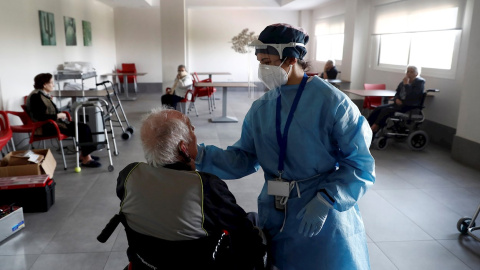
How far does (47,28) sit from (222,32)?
669 centimetres

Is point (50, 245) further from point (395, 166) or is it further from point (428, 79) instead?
point (428, 79)

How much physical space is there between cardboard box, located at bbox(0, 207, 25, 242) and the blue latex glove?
7.72ft

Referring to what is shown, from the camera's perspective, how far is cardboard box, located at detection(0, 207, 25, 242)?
267 cm

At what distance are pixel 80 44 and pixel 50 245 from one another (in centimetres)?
685

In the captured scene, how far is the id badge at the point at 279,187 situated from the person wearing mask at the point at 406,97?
4.68m

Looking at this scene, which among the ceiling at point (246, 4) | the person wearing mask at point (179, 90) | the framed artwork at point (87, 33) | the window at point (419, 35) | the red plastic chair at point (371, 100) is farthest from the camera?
the ceiling at point (246, 4)

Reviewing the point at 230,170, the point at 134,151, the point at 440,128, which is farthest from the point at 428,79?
the point at 230,170

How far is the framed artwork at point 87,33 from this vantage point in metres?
8.73

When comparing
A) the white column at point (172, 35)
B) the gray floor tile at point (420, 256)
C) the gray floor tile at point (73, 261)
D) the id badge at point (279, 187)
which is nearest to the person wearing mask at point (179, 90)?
the white column at point (172, 35)

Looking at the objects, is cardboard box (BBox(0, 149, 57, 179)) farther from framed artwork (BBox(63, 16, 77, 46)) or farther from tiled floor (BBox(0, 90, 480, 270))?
framed artwork (BBox(63, 16, 77, 46))

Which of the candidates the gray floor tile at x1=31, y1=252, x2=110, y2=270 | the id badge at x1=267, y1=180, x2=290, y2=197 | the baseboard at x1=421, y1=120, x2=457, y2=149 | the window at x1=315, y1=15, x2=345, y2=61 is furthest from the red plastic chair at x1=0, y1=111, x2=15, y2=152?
the window at x1=315, y1=15, x2=345, y2=61

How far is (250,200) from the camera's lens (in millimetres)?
3510

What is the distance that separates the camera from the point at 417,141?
5.42m

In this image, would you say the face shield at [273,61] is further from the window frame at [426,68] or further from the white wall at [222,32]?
the white wall at [222,32]
